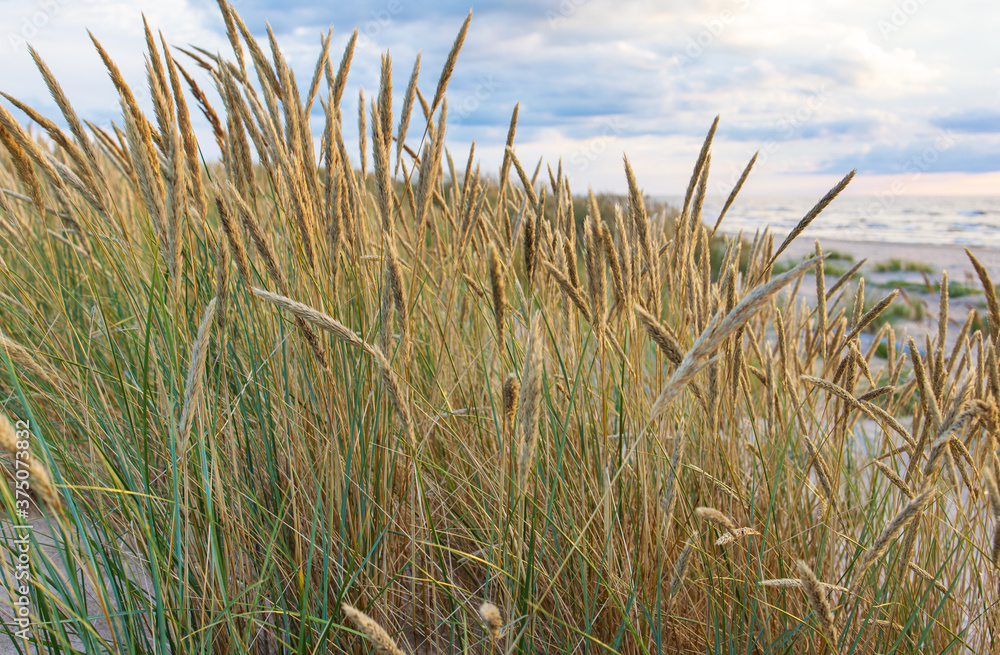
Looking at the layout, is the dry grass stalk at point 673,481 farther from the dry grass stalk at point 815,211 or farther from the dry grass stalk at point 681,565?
the dry grass stalk at point 815,211

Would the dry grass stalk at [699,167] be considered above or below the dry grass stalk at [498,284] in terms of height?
above

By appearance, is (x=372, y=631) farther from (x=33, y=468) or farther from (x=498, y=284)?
(x=498, y=284)

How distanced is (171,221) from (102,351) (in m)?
1.27

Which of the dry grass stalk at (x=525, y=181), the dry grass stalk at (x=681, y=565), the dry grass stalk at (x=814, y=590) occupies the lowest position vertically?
the dry grass stalk at (x=681, y=565)

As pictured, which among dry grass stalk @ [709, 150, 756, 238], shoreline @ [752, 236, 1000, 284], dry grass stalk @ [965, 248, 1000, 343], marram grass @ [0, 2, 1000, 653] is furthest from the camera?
shoreline @ [752, 236, 1000, 284]

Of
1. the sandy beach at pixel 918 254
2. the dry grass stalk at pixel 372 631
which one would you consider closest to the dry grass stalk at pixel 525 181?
the dry grass stalk at pixel 372 631

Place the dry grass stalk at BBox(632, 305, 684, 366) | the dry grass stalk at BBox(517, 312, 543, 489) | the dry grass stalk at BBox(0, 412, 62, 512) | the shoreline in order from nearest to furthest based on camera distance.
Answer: the dry grass stalk at BBox(0, 412, 62, 512)
the dry grass stalk at BBox(517, 312, 543, 489)
the dry grass stalk at BBox(632, 305, 684, 366)
the shoreline

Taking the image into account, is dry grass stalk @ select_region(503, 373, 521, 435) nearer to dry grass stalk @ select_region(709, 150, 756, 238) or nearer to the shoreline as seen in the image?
dry grass stalk @ select_region(709, 150, 756, 238)

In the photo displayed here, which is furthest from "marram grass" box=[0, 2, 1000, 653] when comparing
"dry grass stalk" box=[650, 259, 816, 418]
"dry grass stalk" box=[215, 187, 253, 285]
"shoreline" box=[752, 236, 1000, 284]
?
"shoreline" box=[752, 236, 1000, 284]

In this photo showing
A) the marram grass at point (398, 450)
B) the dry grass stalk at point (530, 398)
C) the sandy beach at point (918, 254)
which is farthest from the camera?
the sandy beach at point (918, 254)

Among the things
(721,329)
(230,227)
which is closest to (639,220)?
(721,329)

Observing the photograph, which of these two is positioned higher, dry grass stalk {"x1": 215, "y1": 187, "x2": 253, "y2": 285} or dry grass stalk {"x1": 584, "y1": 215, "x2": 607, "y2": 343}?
dry grass stalk {"x1": 215, "y1": 187, "x2": 253, "y2": 285}

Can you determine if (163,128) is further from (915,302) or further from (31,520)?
(915,302)

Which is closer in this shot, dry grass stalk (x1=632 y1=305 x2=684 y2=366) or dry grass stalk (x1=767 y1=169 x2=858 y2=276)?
dry grass stalk (x1=632 y1=305 x2=684 y2=366)
